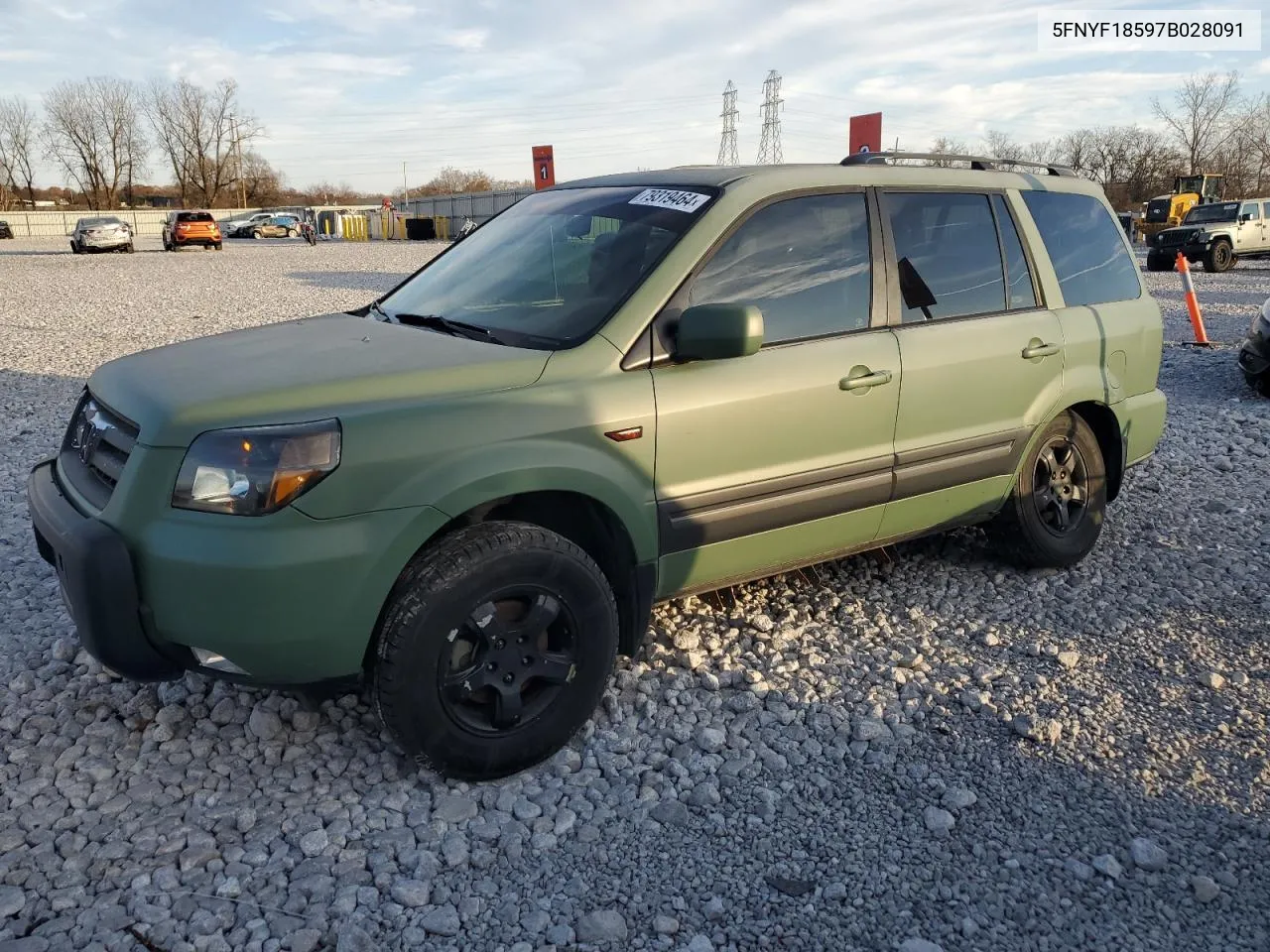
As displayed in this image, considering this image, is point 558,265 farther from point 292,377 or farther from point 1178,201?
point 1178,201

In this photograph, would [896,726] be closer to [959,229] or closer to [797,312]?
[797,312]

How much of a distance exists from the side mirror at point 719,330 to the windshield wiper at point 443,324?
0.63 meters

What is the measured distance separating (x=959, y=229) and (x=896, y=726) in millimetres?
2130

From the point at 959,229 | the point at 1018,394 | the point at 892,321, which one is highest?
the point at 959,229

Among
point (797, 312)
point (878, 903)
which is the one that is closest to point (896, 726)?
point (878, 903)

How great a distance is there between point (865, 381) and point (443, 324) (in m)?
1.56

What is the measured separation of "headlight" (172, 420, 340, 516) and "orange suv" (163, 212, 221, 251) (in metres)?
39.1

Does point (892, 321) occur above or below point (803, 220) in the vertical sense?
below

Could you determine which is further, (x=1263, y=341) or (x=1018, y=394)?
(x=1263, y=341)

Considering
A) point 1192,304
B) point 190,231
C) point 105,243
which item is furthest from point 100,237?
point 1192,304

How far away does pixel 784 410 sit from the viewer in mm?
3469

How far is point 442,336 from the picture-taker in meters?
3.42

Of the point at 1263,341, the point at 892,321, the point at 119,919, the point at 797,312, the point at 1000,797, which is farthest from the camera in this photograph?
the point at 1263,341

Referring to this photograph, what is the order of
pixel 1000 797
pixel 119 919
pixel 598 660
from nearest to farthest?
pixel 119 919, pixel 1000 797, pixel 598 660
